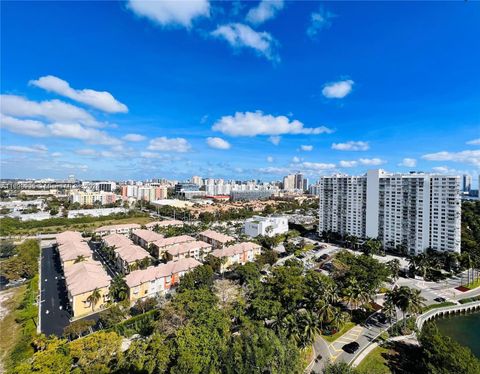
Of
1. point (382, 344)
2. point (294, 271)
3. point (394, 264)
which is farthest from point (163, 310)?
point (394, 264)

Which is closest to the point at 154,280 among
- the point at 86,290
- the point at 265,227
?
the point at 86,290

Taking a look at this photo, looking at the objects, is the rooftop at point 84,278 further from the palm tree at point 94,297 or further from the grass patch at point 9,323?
the grass patch at point 9,323

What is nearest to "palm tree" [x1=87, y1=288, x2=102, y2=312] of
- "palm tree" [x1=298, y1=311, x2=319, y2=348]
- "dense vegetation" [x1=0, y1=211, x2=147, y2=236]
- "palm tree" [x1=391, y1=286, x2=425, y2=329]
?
"palm tree" [x1=298, y1=311, x2=319, y2=348]

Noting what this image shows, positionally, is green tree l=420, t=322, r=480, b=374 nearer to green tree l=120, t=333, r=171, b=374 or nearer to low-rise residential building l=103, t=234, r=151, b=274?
green tree l=120, t=333, r=171, b=374

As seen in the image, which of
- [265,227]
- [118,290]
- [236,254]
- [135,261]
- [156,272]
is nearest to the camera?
[118,290]

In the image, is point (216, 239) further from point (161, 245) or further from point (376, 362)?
point (376, 362)

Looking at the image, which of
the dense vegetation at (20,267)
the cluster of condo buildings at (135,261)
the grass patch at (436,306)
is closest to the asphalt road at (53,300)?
the cluster of condo buildings at (135,261)

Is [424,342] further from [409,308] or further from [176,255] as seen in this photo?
[176,255]
